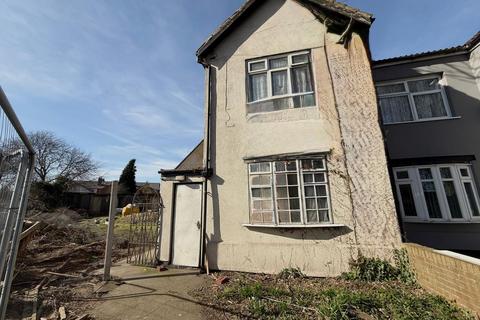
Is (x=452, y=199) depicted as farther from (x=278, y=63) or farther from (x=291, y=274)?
(x=278, y=63)

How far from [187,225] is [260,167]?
3.56m

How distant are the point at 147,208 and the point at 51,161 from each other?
139 ft

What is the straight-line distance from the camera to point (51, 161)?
4009cm

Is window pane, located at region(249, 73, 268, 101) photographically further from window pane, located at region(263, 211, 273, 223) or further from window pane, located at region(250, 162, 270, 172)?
window pane, located at region(263, 211, 273, 223)

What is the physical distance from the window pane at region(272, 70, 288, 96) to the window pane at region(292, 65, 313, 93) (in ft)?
0.99

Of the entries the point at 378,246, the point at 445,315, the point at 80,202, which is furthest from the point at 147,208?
the point at 80,202

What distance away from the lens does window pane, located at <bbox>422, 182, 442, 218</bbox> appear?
928cm

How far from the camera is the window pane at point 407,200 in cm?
964

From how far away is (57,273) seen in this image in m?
8.15

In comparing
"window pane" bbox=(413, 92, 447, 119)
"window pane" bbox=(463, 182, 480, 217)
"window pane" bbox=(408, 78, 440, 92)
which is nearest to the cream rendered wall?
"window pane" bbox=(463, 182, 480, 217)

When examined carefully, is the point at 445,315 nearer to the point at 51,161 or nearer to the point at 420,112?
the point at 420,112

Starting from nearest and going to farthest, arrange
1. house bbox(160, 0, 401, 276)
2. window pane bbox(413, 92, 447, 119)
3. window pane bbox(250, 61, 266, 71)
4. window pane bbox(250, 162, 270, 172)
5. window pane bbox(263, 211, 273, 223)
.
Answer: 1. house bbox(160, 0, 401, 276)
2. window pane bbox(263, 211, 273, 223)
3. window pane bbox(250, 162, 270, 172)
4. window pane bbox(250, 61, 266, 71)
5. window pane bbox(413, 92, 447, 119)

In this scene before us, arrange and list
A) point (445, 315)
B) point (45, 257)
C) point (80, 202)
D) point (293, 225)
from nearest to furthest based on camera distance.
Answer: point (445, 315) < point (293, 225) < point (45, 257) < point (80, 202)

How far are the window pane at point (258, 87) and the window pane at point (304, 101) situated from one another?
119 cm
